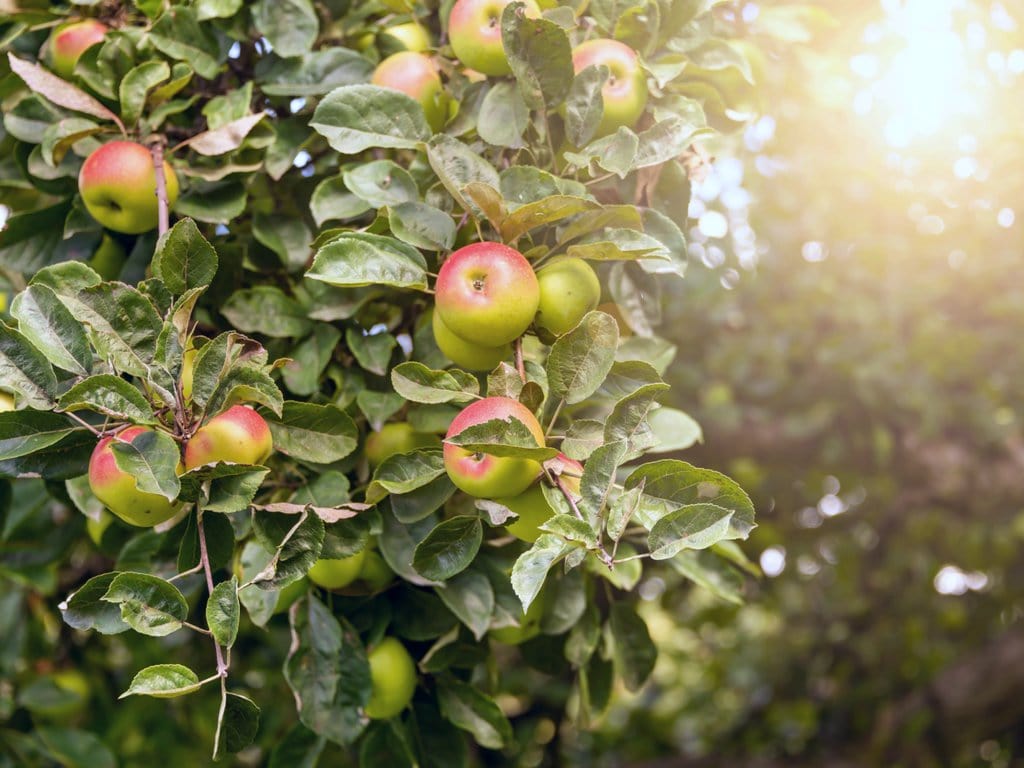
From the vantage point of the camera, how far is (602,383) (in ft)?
2.81

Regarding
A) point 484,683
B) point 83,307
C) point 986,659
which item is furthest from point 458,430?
point 986,659

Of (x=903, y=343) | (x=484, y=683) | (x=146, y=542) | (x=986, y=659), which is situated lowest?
(x=986, y=659)

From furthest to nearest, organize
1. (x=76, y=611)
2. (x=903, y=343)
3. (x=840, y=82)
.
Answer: (x=903, y=343), (x=840, y=82), (x=76, y=611)

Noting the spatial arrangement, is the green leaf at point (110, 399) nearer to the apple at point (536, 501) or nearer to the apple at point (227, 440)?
the apple at point (227, 440)

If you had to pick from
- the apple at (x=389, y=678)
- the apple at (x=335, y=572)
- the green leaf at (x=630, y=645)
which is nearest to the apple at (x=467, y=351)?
the apple at (x=335, y=572)

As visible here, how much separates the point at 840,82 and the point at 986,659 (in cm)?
174

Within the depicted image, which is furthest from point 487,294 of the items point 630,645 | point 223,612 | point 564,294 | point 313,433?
point 630,645

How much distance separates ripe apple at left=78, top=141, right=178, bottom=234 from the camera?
2.99 ft

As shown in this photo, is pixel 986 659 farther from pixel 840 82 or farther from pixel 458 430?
pixel 458 430

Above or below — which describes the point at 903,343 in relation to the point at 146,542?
below

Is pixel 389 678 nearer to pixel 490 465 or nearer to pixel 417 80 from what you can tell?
pixel 490 465

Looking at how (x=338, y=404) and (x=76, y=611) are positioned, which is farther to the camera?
(x=338, y=404)

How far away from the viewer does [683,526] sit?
705mm

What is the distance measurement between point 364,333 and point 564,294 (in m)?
0.24
